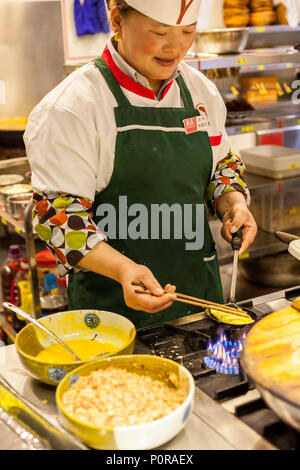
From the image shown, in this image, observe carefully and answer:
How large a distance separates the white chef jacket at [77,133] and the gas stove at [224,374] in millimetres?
469

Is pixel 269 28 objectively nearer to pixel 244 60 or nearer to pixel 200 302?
pixel 244 60

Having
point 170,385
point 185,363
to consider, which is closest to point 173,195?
point 185,363

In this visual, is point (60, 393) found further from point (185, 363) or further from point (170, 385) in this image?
point (185, 363)

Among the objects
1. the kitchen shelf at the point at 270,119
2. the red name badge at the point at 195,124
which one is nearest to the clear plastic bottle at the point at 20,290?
the kitchen shelf at the point at 270,119

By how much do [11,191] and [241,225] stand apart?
6.04 ft

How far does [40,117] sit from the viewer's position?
1.70m

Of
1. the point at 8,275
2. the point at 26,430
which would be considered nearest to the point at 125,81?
the point at 26,430

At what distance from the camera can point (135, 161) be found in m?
1.79

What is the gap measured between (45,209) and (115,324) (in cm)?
37

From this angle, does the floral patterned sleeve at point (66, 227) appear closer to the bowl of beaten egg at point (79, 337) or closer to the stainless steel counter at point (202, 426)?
the bowl of beaten egg at point (79, 337)

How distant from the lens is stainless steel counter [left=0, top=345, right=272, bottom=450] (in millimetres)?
1089

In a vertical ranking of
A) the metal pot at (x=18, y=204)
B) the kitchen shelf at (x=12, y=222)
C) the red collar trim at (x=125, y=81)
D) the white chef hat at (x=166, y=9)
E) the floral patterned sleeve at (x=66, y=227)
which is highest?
the white chef hat at (x=166, y=9)

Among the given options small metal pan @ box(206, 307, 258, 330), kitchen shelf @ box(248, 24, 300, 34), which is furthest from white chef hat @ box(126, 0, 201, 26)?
kitchen shelf @ box(248, 24, 300, 34)

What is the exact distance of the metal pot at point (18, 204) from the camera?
3059mm
